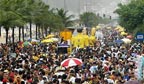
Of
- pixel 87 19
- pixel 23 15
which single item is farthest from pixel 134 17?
pixel 87 19

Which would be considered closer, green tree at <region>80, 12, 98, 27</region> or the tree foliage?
the tree foliage

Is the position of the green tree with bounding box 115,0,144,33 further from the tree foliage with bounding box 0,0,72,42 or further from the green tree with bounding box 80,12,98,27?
the green tree with bounding box 80,12,98,27

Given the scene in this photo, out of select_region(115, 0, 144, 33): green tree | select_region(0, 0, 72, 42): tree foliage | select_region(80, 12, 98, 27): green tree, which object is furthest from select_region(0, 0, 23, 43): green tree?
select_region(80, 12, 98, 27): green tree

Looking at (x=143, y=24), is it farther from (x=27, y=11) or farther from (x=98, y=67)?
(x=98, y=67)

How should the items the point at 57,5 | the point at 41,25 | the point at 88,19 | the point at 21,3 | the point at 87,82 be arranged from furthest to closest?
the point at 57,5 → the point at 88,19 → the point at 41,25 → the point at 21,3 → the point at 87,82

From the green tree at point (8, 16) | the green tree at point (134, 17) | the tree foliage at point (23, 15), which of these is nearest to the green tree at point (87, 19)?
the tree foliage at point (23, 15)

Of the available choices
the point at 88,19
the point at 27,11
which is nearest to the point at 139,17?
the point at 27,11

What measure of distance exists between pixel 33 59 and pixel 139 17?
29.3m

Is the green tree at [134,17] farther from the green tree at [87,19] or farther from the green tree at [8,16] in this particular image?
the green tree at [87,19]

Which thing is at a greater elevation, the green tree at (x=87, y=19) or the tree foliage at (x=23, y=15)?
the tree foliage at (x=23, y=15)

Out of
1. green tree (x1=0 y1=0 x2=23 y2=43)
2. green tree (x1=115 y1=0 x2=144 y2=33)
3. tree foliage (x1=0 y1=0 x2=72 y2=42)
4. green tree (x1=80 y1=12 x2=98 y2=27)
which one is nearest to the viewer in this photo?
green tree (x1=0 y1=0 x2=23 y2=43)

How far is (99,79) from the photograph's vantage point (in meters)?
15.8

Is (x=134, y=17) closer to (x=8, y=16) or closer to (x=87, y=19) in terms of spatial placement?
(x=8, y=16)

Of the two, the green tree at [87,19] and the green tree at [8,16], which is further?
the green tree at [87,19]
